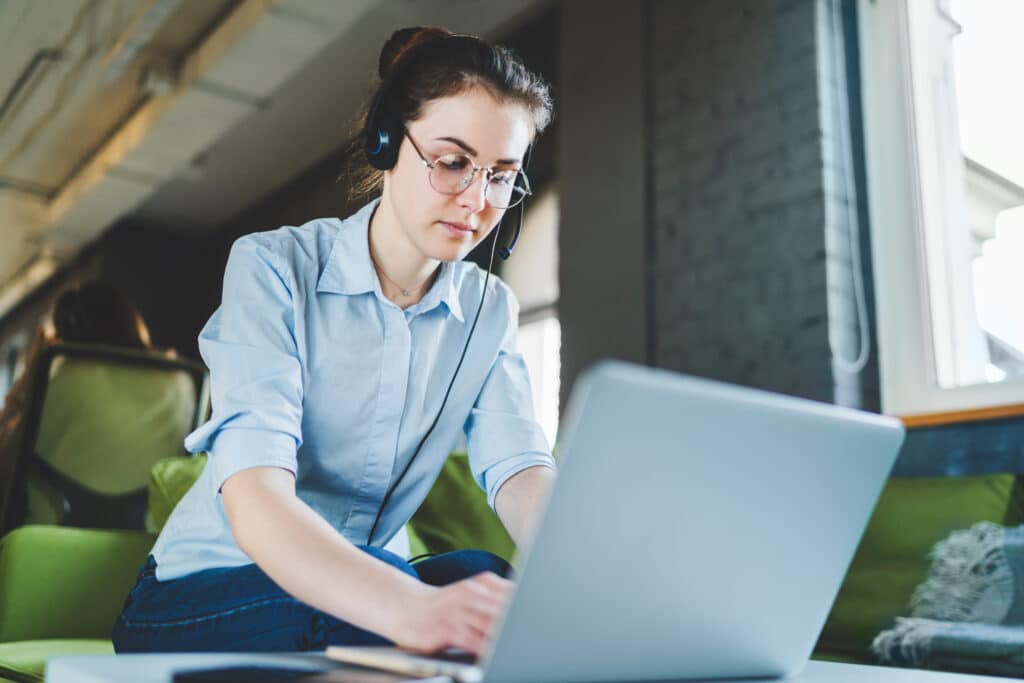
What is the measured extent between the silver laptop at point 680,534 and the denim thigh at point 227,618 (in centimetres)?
15

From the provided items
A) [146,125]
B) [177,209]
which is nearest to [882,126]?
[146,125]

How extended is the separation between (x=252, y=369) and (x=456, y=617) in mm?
400

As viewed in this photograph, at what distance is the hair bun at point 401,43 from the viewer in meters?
1.10

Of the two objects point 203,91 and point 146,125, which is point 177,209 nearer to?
point 146,125

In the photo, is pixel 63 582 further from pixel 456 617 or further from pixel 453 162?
pixel 456 617

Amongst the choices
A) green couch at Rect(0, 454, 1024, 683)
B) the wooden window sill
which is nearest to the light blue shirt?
green couch at Rect(0, 454, 1024, 683)

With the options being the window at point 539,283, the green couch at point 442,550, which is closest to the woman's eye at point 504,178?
the green couch at point 442,550

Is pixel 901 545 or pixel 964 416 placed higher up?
pixel 964 416

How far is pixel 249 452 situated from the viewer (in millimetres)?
822

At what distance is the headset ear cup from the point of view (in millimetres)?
1055

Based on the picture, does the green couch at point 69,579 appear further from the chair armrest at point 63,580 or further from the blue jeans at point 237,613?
the blue jeans at point 237,613

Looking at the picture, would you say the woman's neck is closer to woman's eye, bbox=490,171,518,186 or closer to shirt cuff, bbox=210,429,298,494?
woman's eye, bbox=490,171,518,186

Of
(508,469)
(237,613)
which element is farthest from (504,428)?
(237,613)

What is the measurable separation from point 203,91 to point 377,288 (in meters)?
4.18
